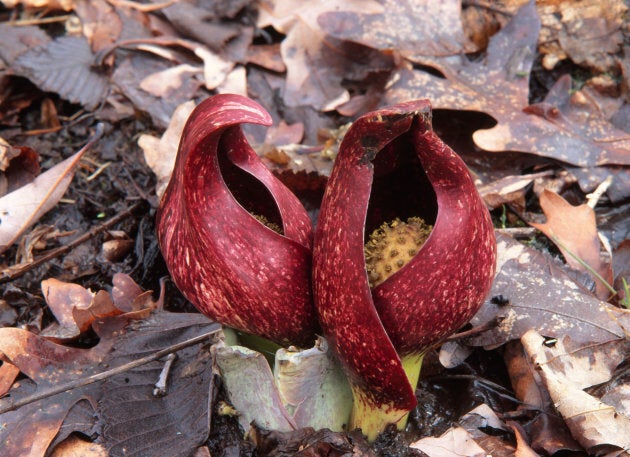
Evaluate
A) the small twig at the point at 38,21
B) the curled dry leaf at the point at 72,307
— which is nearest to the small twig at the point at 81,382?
the curled dry leaf at the point at 72,307

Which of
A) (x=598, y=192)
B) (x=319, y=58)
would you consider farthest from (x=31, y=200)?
(x=598, y=192)

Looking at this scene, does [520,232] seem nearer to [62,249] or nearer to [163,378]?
[163,378]

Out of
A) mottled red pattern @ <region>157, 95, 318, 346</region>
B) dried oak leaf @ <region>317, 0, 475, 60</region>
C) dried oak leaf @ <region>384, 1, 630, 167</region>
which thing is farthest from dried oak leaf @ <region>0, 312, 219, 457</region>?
dried oak leaf @ <region>317, 0, 475, 60</region>

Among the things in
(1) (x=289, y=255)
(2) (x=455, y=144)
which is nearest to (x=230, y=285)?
(1) (x=289, y=255)

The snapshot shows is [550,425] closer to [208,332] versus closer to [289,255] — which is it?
[289,255]

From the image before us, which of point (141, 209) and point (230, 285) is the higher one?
point (230, 285)

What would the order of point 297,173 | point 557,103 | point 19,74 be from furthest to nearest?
point 19,74
point 557,103
point 297,173

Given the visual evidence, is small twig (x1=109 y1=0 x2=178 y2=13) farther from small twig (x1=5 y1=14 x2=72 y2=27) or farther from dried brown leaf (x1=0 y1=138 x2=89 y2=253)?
dried brown leaf (x1=0 y1=138 x2=89 y2=253)
